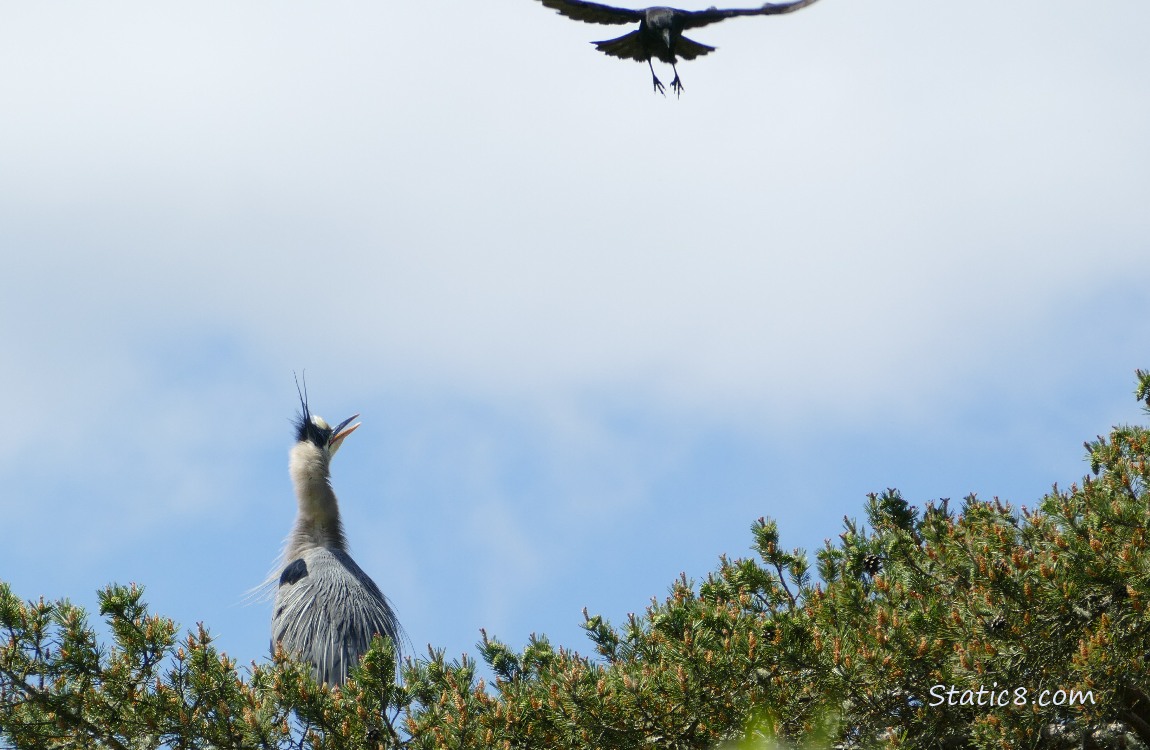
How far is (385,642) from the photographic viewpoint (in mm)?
4605

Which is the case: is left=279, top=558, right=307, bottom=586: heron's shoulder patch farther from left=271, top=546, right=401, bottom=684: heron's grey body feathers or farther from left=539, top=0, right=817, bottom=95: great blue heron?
left=539, top=0, right=817, bottom=95: great blue heron

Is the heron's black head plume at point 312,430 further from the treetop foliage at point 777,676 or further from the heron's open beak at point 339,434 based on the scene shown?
the treetop foliage at point 777,676

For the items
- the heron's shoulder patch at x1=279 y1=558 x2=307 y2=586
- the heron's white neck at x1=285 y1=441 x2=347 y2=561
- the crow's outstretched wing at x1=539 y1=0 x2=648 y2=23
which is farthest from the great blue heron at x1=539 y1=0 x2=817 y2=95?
the heron's white neck at x1=285 y1=441 x2=347 y2=561

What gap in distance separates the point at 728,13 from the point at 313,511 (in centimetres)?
655

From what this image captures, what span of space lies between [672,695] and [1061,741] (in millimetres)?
1619

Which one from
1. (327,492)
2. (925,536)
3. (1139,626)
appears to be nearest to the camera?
(1139,626)

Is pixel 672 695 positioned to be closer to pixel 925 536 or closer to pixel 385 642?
pixel 385 642

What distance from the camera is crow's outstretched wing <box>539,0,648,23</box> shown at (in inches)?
246

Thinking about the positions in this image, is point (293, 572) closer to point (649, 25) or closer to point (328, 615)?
point (328, 615)

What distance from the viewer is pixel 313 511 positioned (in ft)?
36.0

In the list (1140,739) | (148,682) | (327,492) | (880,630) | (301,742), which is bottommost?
(1140,739)

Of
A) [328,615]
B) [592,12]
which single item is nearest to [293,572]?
[328,615]

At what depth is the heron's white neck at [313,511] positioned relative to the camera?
1073cm

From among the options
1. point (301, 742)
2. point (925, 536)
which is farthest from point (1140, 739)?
point (301, 742)
